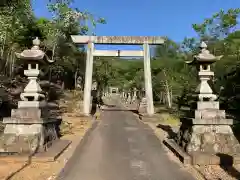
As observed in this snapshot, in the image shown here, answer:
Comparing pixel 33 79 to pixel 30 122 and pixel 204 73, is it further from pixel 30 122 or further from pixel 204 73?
pixel 204 73

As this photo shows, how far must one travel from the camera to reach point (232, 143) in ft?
29.5

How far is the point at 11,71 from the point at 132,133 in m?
15.2

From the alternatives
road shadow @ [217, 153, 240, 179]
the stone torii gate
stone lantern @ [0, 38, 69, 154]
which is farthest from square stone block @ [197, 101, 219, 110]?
the stone torii gate

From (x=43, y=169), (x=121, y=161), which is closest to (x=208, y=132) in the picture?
(x=121, y=161)

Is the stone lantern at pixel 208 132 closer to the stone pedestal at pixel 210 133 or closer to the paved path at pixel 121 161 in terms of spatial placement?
the stone pedestal at pixel 210 133

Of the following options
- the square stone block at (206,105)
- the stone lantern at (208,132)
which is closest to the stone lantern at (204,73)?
the stone lantern at (208,132)

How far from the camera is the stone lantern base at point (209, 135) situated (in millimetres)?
8844

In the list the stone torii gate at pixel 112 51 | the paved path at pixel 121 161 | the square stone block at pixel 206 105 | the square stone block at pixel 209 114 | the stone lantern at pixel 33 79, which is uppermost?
the stone torii gate at pixel 112 51

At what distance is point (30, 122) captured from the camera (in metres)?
9.05

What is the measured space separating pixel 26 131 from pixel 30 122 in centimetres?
29

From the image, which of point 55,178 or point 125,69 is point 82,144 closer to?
point 55,178

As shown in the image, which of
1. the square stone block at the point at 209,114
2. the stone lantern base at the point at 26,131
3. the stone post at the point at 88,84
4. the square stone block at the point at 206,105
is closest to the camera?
the stone lantern base at the point at 26,131

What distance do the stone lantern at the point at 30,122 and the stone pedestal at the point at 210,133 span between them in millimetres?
4299

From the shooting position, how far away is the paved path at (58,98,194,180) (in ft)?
23.2
